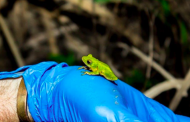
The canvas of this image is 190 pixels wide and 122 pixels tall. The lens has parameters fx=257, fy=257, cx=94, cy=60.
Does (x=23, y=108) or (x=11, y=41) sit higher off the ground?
(x=11, y=41)

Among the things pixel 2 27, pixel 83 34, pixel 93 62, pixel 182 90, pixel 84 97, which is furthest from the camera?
pixel 83 34

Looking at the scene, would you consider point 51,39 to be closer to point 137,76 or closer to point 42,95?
point 137,76

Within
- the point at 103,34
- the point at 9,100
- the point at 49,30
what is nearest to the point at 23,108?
the point at 9,100

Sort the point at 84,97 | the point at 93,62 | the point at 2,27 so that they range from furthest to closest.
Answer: the point at 2,27 < the point at 93,62 < the point at 84,97

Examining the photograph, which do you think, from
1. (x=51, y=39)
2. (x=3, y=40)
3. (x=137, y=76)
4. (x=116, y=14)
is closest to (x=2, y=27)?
(x=3, y=40)

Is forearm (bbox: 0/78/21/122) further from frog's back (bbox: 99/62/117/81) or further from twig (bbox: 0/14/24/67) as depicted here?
twig (bbox: 0/14/24/67)

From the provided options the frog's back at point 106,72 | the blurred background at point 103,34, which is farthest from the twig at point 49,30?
the frog's back at point 106,72

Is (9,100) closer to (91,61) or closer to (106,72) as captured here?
(91,61)
